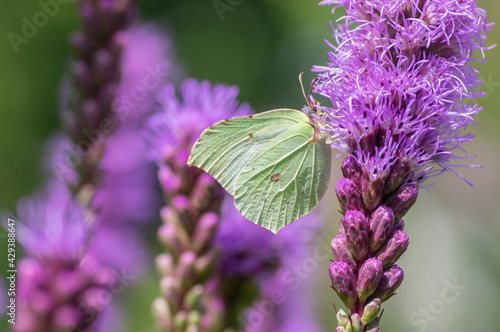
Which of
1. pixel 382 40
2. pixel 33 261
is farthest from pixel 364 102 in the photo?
pixel 33 261

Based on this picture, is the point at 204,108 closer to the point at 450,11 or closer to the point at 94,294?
the point at 94,294

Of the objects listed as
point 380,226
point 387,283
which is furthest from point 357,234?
point 387,283

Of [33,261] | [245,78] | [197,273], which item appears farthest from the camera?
[245,78]

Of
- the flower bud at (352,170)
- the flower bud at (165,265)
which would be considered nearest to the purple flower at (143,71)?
the flower bud at (165,265)

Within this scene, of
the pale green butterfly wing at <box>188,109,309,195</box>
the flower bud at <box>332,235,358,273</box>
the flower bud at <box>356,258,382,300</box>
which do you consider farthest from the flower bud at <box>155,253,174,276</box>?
the flower bud at <box>356,258,382,300</box>

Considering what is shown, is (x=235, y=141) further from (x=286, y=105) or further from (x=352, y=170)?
(x=286, y=105)
